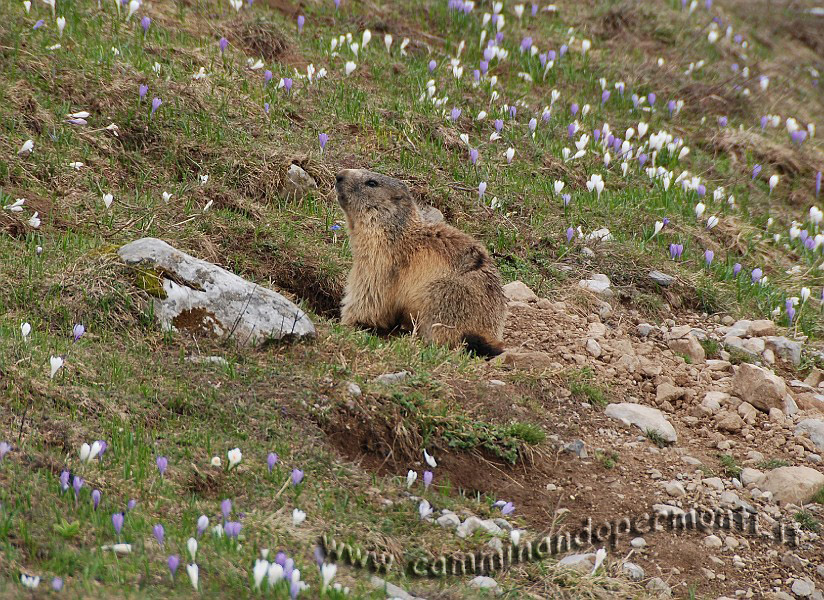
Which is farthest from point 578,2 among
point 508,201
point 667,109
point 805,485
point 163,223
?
point 805,485

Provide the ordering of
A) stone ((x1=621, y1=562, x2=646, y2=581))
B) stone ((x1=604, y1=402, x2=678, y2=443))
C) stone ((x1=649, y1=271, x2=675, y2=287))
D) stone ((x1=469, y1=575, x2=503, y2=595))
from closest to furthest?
stone ((x1=469, y1=575, x2=503, y2=595))
stone ((x1=621, y1=562, x2=646, y2=581))
stone ((x1=604, y1=402, x2=678, y2=443))
stone ((x1=649, y1=271, x2=675, y2=287))

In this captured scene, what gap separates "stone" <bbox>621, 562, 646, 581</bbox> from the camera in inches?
211

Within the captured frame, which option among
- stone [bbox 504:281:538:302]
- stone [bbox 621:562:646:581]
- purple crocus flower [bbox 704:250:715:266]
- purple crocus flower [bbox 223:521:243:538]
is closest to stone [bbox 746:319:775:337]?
purple crocus flower [bbox 704:250:715:266]

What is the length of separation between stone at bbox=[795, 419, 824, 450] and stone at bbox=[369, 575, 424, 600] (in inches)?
138

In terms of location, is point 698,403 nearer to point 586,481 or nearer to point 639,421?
point 639,421

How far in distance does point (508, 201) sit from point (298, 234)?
2181 millimetres

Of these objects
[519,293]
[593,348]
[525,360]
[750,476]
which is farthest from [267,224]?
[750,476]

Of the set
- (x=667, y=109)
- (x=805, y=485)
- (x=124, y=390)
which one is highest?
(x=667, y=109)

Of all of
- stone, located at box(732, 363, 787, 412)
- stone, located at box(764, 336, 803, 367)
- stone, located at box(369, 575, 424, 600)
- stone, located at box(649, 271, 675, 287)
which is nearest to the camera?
stone, located at box(369, 575, 424, 600)

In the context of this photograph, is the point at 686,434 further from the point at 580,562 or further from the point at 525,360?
the point at 580,562

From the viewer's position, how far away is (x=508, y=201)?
974 centimetres

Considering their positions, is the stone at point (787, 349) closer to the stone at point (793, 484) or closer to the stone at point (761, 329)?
the stone at point (761, 329)

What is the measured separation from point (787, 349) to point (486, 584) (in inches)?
175

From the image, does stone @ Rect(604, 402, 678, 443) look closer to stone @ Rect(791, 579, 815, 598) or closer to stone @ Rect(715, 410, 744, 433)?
stone @ Rect(715, 410, 744, 433)
